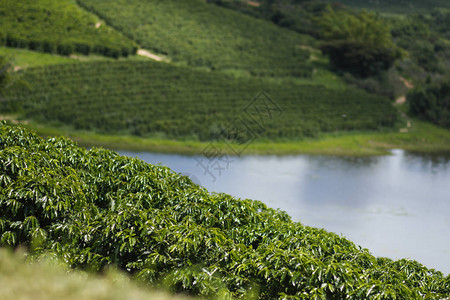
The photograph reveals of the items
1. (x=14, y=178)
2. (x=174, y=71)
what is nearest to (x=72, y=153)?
(x=14, y=178)

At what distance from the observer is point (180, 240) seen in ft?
18.1

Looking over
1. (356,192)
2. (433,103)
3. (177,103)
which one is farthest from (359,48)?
(356,192)

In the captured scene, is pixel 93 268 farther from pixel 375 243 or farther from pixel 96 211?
pixel 375 243

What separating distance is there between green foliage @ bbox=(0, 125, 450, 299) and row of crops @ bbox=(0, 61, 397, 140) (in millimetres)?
15897

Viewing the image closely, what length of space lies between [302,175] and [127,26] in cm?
1925

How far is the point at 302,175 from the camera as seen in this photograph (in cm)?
1903

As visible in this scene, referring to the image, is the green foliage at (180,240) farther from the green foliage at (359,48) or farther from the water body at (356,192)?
the green foliage at (359,48)

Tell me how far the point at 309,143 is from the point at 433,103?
10.7 m

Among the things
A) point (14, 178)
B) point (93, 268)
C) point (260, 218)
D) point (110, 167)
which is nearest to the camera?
point (93, 268)

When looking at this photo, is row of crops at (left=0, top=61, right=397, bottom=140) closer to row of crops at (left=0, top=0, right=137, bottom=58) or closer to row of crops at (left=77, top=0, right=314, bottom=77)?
row of crops at (left=0, top=0, right=137, bottom=58)

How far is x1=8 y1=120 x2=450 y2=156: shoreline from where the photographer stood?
70.1 feet

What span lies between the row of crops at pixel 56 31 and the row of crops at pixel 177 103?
1.85 meters

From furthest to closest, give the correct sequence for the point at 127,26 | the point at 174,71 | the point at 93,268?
the point at 127,26, the point at 174,71, the point at 93,268

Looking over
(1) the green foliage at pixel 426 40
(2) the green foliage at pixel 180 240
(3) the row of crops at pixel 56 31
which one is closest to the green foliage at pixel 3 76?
(3) the row of crops at pixel 56 31
